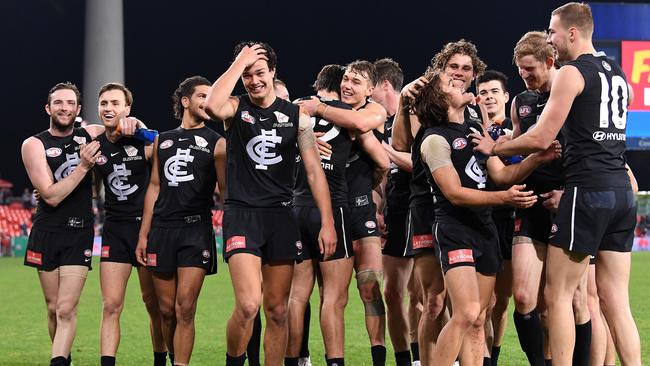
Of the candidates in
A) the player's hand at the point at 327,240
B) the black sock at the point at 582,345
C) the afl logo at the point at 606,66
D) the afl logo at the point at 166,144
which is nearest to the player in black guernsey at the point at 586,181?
the afl logo at the point at 606,66

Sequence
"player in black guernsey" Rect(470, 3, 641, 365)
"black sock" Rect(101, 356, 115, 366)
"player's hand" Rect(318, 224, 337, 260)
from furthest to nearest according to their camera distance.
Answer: "black sock" Rect(101, 356, 115, 366), "player's hand" Rect(318, 224, 337, 260), "player in black guernsey" Rect(470, 3, 641, 365)

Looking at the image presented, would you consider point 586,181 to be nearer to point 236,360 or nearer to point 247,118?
point 247,118

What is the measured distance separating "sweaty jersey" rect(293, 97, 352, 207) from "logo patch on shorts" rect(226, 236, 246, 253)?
100cm

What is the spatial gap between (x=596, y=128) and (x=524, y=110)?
103cm

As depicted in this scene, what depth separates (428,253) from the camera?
6137 millimetres

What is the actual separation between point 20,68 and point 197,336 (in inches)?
1297

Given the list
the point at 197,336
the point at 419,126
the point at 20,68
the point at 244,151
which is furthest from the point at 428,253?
the point at 20,68

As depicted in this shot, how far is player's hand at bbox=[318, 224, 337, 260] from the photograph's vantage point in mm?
6223

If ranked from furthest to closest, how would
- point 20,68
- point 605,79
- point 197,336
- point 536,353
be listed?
point 20,68, point 197,336, point 536,353, point 605,79

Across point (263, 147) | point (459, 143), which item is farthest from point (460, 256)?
point (263, 147)

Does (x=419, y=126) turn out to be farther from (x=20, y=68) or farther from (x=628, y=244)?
(x=20, y=68)

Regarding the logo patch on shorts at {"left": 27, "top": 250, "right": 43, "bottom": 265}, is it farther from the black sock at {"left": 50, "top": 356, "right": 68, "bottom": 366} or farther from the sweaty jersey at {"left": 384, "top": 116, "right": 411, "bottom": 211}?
the sweaty jersey at {"left": 384, "top": 116, "right": 411, "bottom": 211}

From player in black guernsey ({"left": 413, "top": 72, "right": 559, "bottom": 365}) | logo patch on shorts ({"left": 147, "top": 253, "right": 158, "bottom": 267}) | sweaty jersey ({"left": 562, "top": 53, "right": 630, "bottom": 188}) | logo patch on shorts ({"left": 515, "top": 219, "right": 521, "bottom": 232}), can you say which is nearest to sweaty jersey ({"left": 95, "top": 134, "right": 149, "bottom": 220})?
logo patch on shorts ({"left": 147, "top": 253, "right": 158, "bottom": 267})

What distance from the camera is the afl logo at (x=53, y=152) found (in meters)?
7.21
